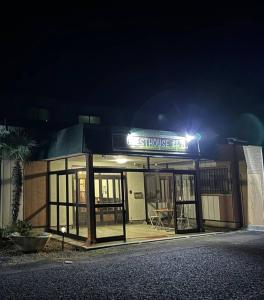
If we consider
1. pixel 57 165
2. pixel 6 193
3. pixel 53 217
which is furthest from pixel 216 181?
pixel 6 193

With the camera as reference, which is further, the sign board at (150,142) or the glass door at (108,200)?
the glass door at (108,200)

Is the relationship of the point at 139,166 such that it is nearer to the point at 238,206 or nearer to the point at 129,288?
the point at 238,206

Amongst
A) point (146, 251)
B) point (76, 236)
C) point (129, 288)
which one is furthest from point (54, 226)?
point (129, 288)

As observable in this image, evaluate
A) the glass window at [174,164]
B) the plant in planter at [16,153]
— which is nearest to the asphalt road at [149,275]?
the plant in planter at [16,153]

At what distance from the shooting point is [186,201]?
37.6 ft

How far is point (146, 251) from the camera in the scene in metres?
8.38

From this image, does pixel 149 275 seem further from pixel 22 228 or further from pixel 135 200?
pixel 135 200

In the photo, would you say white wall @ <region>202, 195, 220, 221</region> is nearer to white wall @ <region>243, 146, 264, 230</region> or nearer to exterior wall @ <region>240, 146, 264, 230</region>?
exterior wall @ <region>240, 146, 264, 230</region>

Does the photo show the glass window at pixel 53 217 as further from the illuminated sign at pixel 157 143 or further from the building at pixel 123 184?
the illuminated sign at pixel 157 143

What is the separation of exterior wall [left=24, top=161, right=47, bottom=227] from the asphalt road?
401cm

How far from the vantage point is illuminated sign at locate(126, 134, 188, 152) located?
10.2 metres

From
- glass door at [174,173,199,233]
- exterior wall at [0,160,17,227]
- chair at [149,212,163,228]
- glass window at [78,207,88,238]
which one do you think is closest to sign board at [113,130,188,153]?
glass door at [174,173,199,233]

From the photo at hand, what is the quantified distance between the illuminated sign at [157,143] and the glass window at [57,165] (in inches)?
113

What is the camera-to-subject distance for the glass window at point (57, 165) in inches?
461
